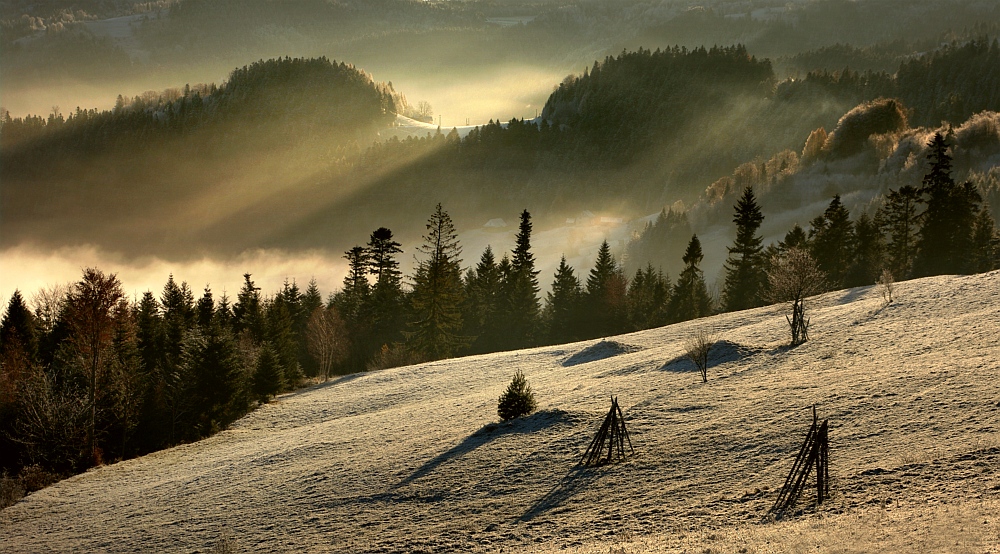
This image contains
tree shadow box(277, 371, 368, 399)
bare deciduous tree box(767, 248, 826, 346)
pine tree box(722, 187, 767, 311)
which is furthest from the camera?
pine tree box(722, 187, 767, 311)

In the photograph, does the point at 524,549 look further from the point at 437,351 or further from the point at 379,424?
the point at 437,351

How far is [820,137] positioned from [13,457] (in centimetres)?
16475

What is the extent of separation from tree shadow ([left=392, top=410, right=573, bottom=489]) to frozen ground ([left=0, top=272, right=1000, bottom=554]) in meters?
0.11

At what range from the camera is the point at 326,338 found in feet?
208

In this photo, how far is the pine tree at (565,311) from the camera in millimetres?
83250

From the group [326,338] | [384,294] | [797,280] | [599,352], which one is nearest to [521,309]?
[384,294]

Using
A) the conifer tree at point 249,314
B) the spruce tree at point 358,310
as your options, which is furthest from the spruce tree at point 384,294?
the conifer tree at point 249,314

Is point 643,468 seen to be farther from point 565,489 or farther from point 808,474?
point 808,474

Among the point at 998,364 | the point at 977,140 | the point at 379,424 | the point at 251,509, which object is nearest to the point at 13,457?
the point at 379,424

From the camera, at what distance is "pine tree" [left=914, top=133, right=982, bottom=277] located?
6538 centimetres

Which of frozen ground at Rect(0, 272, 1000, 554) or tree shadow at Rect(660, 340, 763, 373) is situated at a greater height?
tree shadow at Rect(660, 340, 763, 373)

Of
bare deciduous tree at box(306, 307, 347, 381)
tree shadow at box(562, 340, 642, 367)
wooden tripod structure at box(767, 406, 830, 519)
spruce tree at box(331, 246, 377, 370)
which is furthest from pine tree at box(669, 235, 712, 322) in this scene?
wooden tripod structure at box(767, 406, 830, 519)

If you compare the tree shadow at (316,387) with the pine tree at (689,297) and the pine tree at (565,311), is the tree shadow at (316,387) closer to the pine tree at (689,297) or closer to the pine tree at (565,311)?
the pine tree at (565,311)

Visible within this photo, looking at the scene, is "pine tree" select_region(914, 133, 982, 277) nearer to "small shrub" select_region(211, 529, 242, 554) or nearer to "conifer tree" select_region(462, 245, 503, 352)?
"conifer tree" select_region(462, 245, 503, 352)
